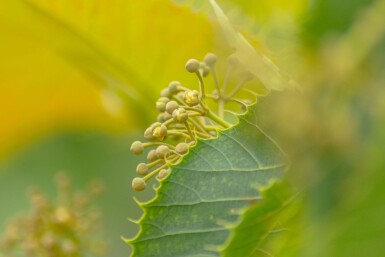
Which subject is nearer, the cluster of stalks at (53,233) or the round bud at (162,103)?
the round bud at (162,103)

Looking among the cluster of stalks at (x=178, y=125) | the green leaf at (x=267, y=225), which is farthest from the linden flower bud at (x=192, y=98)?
the green leaf at (x=267, y=225)

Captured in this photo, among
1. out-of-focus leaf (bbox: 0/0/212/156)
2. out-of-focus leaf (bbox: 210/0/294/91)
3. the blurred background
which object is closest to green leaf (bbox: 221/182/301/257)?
the blurred background

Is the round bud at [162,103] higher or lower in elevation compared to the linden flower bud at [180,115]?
higher

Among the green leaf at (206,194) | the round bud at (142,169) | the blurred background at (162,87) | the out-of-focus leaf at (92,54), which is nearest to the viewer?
the blurred background at (162,87)

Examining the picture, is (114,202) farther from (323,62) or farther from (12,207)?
(323,62)

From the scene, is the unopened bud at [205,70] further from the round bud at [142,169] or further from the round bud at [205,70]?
the round bud at [142,169]

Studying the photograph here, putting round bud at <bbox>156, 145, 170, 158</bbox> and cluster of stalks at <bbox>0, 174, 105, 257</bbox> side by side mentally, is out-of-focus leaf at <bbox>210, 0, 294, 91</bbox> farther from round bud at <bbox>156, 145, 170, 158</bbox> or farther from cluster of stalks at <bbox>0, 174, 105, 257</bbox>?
cluster of stalks at <bbox>0, 174, 105, 257</bbox>

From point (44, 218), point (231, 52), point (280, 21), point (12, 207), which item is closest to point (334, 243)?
point (231, 52)

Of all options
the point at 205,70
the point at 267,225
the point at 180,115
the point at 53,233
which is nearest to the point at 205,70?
the point at 205,70
